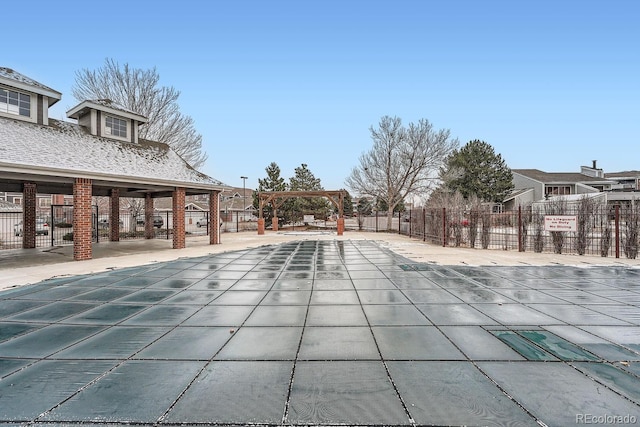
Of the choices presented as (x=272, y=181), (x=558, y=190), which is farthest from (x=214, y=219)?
(x=558, y=190)

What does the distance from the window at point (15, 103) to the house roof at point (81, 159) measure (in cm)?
56

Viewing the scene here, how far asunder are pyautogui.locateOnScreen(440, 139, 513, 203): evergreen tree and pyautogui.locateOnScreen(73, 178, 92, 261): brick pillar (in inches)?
1247

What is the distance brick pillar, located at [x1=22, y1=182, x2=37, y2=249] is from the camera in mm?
13883

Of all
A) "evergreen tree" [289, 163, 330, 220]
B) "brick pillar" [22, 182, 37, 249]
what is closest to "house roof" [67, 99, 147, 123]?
"brick pillar" [22, 182, 37, 249]

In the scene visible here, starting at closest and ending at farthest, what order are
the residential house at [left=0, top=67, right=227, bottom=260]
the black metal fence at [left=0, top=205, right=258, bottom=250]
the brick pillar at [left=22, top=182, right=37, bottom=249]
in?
1. the residential house at [left=0, top=67, right=227, bottom=260]
2. the brick pillar at [left=22, top=182, right=37, bottom=249]
3. the black metal fence at [left=0, top=205, right=258, bottom=250]

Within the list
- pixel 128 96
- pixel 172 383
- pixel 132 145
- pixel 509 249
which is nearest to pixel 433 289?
pixel 172 383

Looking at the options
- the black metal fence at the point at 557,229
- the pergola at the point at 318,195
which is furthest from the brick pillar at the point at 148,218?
the black metal fence at the point at 557,229

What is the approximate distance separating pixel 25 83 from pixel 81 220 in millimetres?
6872

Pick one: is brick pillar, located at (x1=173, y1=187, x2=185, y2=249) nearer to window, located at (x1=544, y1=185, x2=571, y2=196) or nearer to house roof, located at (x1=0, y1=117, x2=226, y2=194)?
house roof, located at (x1=0, y1=117, x2=226, y2=194)

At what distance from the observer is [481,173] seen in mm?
34094

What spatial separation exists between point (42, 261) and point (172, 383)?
11.3 metres

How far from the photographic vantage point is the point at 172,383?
2844mm

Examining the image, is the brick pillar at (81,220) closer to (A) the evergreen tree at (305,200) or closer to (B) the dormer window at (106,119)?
(B) the dormer window at (106,119)

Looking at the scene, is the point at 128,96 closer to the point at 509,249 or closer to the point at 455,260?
the point at 455,260
